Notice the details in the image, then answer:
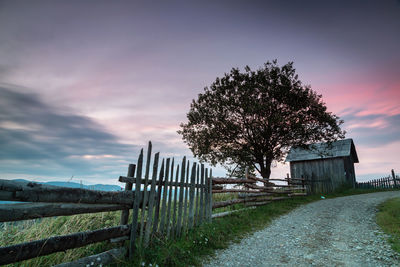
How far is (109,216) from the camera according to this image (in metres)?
6.97

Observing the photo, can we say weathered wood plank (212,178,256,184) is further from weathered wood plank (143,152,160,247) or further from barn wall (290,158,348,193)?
barn wall (290,158,348,193)

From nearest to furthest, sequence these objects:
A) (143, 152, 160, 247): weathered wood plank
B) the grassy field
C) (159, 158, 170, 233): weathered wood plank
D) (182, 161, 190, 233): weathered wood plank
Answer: the grassy field, (143, 152, 160, 247): weathered wood plank, (159, 158, 170, 233): weathered wood plank, (182, 161, 190, 233): weathered wood plank

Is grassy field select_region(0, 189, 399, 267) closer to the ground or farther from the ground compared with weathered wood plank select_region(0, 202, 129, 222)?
closer to the ground

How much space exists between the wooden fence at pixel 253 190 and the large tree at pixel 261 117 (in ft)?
10.3

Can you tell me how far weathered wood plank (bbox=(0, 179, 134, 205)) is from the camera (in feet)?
10.5

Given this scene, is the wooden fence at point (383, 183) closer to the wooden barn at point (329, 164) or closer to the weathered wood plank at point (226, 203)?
the wooden barn at point (329, 164)

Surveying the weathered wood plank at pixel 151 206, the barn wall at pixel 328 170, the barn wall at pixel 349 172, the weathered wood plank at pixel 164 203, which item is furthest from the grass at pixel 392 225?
the barn wall at pixel 349 172

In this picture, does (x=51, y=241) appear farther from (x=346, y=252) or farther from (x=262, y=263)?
(x=346, y=252)

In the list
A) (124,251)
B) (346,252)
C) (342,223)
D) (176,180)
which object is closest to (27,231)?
(124,251)

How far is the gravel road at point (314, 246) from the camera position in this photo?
5509 mm

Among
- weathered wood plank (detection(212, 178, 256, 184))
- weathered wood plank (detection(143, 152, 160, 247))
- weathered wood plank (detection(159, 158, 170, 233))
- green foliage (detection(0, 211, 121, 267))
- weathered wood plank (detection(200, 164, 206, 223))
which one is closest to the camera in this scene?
green foliage (detection(0, 211, 121, 267))

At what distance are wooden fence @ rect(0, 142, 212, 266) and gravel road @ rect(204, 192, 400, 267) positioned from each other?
1.61m

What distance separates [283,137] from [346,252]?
47.7 feet

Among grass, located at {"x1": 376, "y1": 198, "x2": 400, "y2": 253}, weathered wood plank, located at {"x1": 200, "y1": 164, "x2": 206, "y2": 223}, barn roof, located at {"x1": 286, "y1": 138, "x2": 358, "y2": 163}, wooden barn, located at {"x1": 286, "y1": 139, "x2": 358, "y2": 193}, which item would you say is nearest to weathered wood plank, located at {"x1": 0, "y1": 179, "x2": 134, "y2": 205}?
weathered wood plank, located at {"x1": 200, "y1": 164, "x2": 206, "y2": 223}
